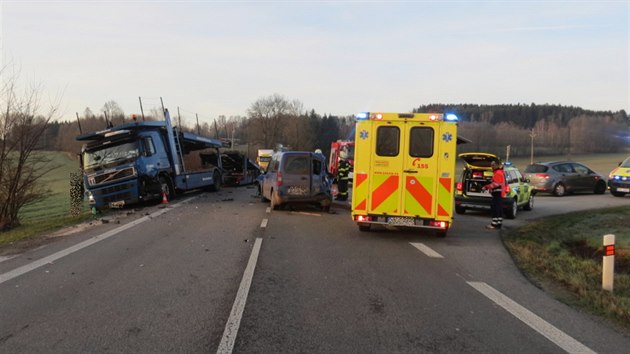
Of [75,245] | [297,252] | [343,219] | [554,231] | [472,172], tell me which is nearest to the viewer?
[297,252]

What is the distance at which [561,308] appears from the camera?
18.8 feet

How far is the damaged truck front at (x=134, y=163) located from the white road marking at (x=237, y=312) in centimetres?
979

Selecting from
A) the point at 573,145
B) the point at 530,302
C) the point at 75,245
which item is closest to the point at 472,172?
the point at 530,302

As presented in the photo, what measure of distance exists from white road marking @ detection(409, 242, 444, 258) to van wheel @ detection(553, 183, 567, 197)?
Answer: 16.2 meters

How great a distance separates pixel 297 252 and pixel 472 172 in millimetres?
8548

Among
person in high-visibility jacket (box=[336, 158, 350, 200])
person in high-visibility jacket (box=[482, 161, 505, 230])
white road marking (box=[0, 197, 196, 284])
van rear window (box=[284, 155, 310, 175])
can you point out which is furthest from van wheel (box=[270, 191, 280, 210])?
person in high-visibility jacket (box=[482, 161, 505, 230])

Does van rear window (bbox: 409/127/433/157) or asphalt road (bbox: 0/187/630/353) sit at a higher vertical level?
van rear window (bbox: 409/127/433/157)

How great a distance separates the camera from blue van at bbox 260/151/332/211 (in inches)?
583

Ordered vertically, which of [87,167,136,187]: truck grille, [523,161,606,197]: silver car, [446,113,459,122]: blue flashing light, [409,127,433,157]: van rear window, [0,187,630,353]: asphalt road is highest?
[446,113,459,122]: blue flashing light

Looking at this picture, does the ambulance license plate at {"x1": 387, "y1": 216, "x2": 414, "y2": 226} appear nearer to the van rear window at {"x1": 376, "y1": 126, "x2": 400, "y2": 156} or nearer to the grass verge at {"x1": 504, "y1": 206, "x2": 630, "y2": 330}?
the van rear window at {"x1": 376, "y1": 126, "x2": 400, "y2": 156}

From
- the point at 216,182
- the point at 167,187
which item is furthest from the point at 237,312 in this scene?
the point at 216,182

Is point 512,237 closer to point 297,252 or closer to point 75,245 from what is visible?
point 297,252

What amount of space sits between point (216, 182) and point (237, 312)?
784 inches

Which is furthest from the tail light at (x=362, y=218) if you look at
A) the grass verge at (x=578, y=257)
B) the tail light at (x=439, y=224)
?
the grass verge at (x=578, y=257)
